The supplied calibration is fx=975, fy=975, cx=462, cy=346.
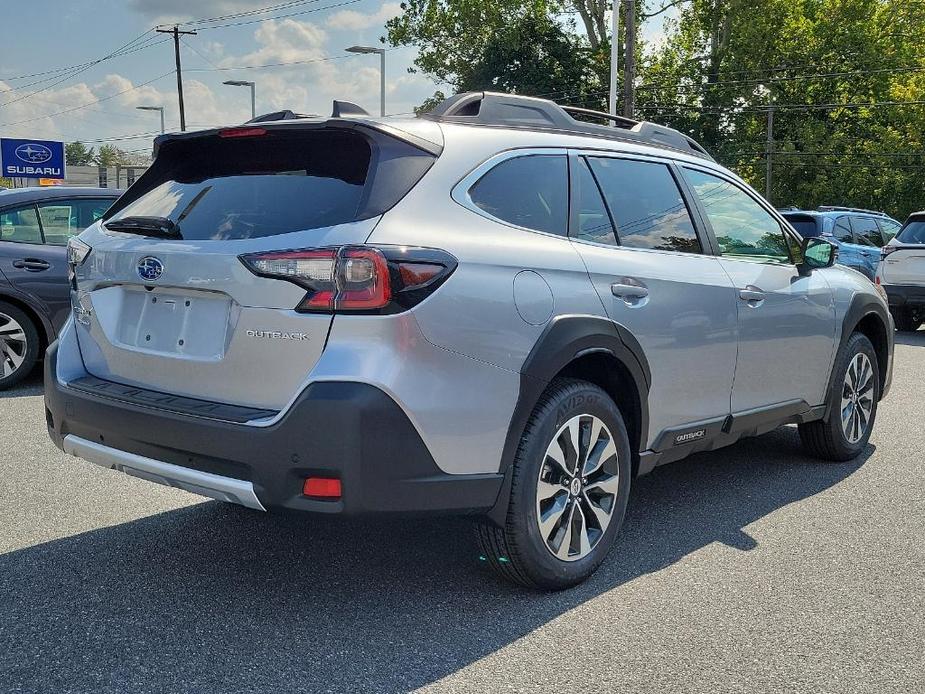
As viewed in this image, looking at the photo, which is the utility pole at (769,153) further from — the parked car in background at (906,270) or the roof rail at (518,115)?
the roof rail at (518,115)

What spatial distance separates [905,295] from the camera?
12945 millimetres

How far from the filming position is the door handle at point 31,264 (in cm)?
770

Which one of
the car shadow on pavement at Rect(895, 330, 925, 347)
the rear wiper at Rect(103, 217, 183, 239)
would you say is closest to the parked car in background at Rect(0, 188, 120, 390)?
the rear wiper at Rect(103, 217, 183, 239)

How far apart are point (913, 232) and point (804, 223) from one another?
9.29 feet

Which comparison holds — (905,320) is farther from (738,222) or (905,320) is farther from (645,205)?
(645,205)

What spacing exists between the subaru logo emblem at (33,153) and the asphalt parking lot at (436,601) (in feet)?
129

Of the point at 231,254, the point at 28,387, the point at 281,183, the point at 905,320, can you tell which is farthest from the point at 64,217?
the point at 905,320

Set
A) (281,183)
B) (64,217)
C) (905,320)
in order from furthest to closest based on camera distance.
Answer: (905,320) → (64,217) → (281,183)

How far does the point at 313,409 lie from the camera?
299 cm

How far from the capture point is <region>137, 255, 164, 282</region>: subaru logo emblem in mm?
3387

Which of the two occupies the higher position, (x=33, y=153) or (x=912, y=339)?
(x=33, y=153)

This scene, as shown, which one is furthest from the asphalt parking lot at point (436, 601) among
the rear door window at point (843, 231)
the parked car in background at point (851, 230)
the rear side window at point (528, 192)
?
the rear door window at point (843, 231)

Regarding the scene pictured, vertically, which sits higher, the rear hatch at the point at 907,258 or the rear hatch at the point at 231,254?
A: the rear hatch at the point at 231,254

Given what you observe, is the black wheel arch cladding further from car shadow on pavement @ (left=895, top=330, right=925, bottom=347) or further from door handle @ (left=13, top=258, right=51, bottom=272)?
car shadow on pavement @ (left=895, top=330, right=925, bottom=347)
